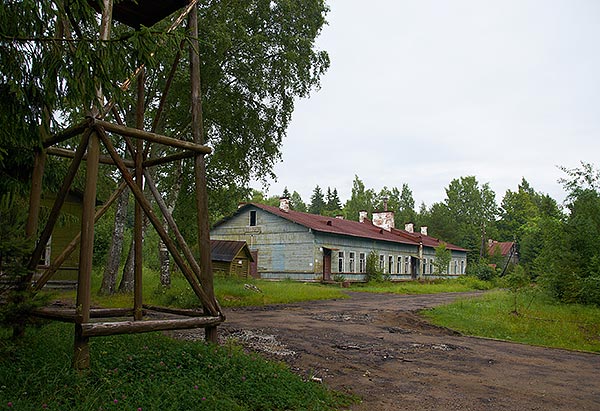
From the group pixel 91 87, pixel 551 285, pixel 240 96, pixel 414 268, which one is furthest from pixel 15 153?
pixel 414 268

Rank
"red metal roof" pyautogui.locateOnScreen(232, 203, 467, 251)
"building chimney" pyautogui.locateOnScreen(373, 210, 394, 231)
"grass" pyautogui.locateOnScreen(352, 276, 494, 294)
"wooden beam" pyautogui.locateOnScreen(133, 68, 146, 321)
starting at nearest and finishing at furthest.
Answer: "wooden beam" pyautogui.locateOnScreen(133, 68, 146, 321) < "grass" pyautogui.locateOnScreen(352, 276, 494, 294) < "red metal roof" pyautogui.locateOnScreen(232, 203, 467, 251) < "building chimney" pyautogui.locateOnScreen(373, 210, 394, 231)

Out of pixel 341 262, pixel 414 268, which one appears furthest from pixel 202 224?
pixel 414 268

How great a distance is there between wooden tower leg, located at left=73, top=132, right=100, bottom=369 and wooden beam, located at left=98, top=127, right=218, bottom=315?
0.24 meters

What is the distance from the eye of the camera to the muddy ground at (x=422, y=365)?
609 cm

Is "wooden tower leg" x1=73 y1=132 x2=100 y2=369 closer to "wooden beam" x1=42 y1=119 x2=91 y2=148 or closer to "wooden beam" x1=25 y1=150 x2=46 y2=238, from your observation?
"wooden beam" x1=42 y1=119 x2=91 y2=148

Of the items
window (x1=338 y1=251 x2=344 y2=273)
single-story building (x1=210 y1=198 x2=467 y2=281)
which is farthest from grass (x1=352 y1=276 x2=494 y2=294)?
single-story building (x1=210 y1=198 x2=467 y2=281)

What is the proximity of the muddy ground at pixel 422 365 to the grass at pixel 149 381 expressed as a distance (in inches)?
35.7

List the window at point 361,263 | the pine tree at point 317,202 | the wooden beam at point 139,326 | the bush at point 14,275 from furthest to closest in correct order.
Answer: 1. the pine tree at point 317,202
2. the window at point 361,263
3. the wooden beam at point 139,326
4. the bush at point 14,275

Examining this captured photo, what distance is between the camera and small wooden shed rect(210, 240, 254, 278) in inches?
Result: 1109

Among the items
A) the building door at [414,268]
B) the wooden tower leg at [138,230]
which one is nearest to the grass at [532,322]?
the wooden tower leg at [138,230]

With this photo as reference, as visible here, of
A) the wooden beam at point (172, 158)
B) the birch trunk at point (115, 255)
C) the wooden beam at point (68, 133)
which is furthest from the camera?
the birch trunk at point (115, 255)

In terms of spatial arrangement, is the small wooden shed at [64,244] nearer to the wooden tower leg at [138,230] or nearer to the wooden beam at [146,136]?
the wooden tower leg at [138,230]

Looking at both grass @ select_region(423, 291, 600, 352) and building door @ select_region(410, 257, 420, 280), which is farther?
building door @ select_region(410, 257, 420, 280)

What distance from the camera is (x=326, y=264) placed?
32750 mm
